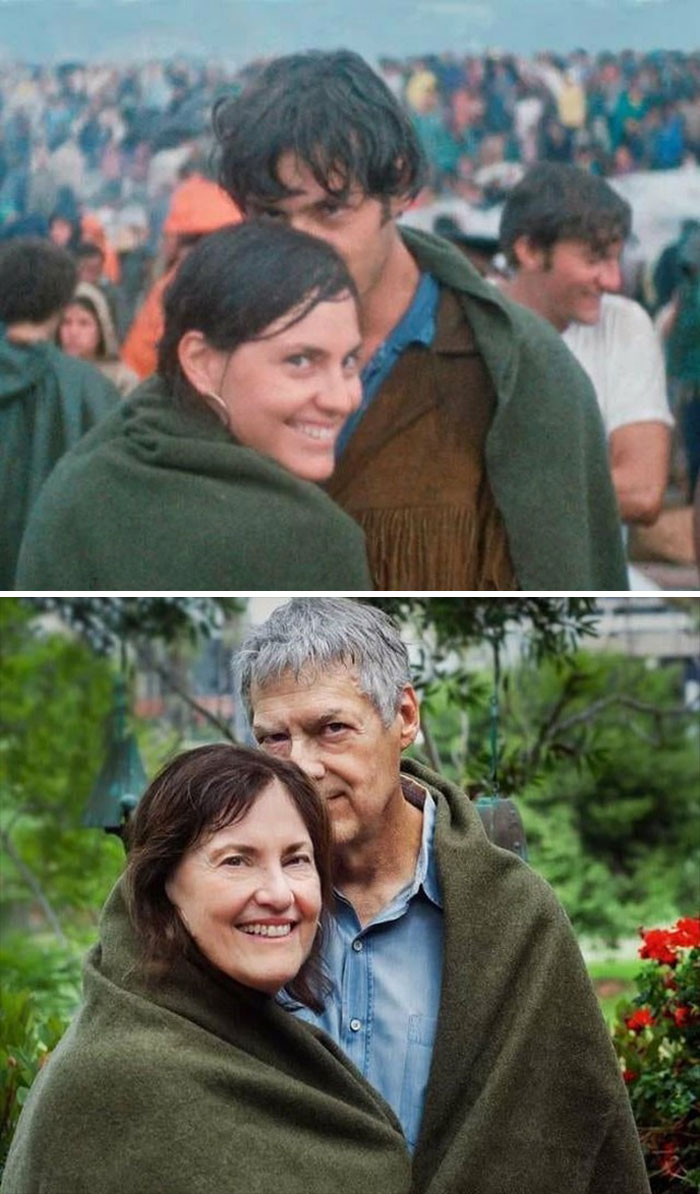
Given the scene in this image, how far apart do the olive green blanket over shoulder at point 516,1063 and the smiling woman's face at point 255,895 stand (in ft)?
0.95

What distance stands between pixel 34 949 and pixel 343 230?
491cm

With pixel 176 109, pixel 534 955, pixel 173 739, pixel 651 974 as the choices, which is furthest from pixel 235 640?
pixel 534 955

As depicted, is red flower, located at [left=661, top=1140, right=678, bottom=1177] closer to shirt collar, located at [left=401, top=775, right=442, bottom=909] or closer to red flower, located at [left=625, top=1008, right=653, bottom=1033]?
red flower, located at [left=625, top=1008, right=653, bottom=1033]

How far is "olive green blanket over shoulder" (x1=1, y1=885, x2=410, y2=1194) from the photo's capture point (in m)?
2.30

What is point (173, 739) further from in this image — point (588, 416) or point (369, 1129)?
Answer: point (369, 1129)

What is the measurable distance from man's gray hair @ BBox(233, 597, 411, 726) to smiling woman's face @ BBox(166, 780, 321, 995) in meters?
0.29

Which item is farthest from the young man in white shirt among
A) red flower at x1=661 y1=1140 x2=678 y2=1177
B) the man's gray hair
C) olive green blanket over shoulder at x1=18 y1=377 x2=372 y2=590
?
the man's gray hair

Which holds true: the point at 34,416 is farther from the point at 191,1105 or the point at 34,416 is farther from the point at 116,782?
the point at 191,1105

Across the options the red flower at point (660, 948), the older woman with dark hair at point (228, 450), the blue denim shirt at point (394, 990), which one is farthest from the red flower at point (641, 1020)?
the older woman with dark hair at point (228, 450)

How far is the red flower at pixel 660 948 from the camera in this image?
397cm

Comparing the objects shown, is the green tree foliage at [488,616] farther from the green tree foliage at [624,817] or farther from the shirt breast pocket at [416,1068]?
the green tree foliage at [624,817]

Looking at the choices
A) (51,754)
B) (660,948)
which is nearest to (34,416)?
(660,948)

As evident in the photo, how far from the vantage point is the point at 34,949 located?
8.96 metres

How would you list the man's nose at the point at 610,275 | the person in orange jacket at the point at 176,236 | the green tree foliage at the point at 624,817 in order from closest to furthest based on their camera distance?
the person in orange jacket at the point at 176,236
the man's nose at the point at 610,275
the green tree foliage at the point at 624,817
